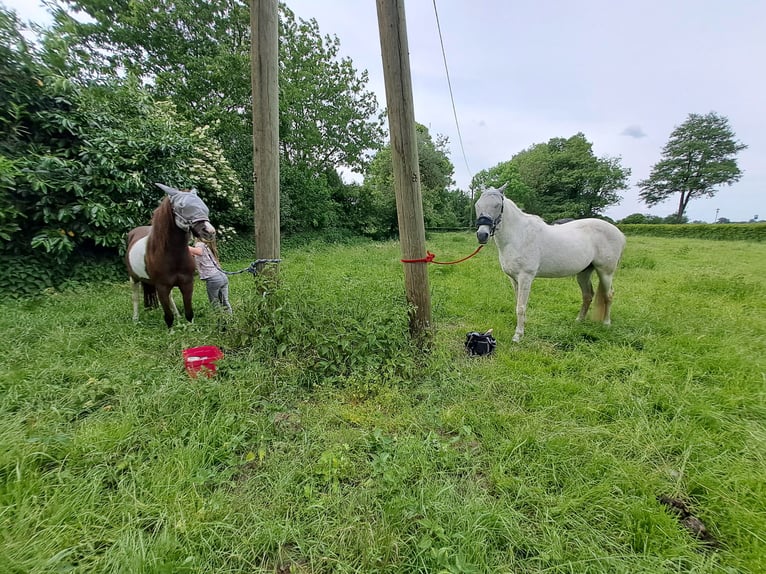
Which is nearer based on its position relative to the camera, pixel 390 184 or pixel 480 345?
pixel 480 345

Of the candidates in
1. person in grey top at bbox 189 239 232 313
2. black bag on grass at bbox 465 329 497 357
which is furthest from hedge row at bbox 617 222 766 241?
person in grey top at bbox 189 239 232 313

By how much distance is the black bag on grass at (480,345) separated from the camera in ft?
9.81

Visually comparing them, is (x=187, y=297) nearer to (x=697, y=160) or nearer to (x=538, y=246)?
(x=538, y=246)

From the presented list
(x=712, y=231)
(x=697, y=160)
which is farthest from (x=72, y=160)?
(x=697, y=160)

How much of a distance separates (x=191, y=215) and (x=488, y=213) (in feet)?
10.2

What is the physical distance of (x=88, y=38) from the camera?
9930 millimetres

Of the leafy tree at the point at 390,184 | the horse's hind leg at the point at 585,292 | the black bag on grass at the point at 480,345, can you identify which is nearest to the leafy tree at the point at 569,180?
the leafy tree at the point at 390,184

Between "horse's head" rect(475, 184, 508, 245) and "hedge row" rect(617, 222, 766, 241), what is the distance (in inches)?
998

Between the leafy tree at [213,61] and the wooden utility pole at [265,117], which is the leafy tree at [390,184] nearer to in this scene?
the leafy tree at [213,61]

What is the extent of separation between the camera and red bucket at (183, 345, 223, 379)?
2.29 metres

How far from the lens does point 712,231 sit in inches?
759

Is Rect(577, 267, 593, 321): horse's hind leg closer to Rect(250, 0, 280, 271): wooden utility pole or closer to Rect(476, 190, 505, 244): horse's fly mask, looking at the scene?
Rect(476, 190, 505, 244): horse's fly mask

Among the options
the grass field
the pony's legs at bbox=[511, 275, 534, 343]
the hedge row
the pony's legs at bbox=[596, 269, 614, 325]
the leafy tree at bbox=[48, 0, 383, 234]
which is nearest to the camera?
the grass field

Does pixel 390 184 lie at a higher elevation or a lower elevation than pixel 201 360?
higher
